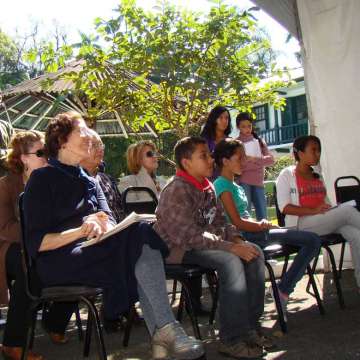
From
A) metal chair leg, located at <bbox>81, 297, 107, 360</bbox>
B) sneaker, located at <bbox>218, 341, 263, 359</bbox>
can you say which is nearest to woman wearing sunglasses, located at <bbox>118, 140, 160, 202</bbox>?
sneaker, located at <bbox>218, 341, 263, 359</bbox>

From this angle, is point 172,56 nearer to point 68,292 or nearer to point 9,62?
point 68,292

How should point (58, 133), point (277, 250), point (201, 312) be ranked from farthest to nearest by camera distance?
point (201, 312), point (277, 250), point (58, 133)

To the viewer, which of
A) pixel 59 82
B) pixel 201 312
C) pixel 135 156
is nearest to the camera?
pixel 201 312

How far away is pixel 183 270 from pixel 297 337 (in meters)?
0.96

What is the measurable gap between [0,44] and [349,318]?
44985mm

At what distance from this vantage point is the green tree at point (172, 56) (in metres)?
6.39

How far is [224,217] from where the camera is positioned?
4086 millimetres

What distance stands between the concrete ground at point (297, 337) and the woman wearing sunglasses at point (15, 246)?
34 cm

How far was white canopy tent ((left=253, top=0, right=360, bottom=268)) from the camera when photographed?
6254 mm

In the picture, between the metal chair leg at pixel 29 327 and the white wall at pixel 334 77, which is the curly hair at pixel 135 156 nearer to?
the white wall at pixel 334 77

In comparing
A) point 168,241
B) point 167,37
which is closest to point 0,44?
point 167,37

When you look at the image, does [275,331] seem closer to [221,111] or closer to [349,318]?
[349,318]

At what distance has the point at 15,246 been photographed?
3930 millimetres

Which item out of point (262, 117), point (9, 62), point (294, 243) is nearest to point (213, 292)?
point (294, 243)
